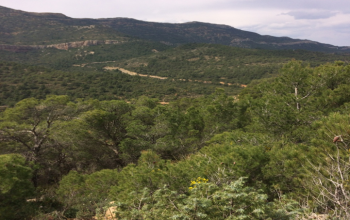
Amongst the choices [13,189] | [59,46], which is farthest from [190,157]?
[59,46]

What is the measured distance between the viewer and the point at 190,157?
27.4 feet

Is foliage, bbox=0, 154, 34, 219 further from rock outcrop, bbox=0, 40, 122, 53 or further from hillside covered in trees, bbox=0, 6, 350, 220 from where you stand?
rock outcrop, bbox=0, 40, 122, 53

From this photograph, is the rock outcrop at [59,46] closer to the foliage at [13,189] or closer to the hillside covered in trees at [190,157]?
the hillside covered in trees at [190,157]

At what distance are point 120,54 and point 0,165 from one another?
95702 mm

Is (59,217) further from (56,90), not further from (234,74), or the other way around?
(234,74)

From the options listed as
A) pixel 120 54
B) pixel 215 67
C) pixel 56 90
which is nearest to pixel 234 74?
pixel 215 67

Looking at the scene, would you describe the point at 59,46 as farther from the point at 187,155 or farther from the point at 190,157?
the point at 190,157

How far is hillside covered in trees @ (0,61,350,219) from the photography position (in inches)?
155

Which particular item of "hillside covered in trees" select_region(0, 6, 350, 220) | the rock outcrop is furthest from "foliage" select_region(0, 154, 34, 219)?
the rock outcrop

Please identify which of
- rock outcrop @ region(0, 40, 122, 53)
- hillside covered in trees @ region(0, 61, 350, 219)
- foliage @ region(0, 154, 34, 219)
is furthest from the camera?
rock outcrop @ region(0, 40, 122, 53)

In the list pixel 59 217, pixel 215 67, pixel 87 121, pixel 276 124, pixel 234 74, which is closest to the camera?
pixel 59 217

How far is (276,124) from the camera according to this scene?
8945 millimetres

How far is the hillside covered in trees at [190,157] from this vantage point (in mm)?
3936

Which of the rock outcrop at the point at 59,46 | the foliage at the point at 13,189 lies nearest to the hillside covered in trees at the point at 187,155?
the foliage at the point at 13,189
